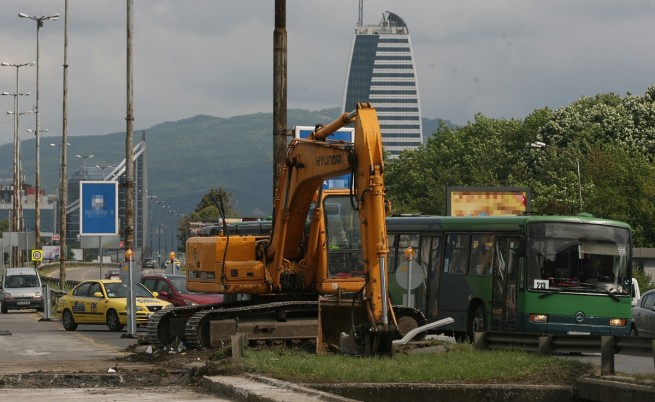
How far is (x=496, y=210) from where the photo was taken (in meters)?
61.7

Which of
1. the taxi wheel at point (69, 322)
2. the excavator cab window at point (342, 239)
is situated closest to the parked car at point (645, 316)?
the excavator cab window at point (342, 239)

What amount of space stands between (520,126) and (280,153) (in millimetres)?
86539

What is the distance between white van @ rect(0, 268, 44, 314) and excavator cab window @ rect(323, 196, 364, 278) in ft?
121

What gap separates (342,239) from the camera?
2459cm

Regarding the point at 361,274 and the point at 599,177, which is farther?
the point at 599,177

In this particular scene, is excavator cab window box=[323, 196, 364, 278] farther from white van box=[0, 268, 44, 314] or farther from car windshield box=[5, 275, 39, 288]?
car windshield box=[5, 275, 39, 288]

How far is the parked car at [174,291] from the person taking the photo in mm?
40938

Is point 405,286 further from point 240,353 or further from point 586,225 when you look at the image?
point 240,353

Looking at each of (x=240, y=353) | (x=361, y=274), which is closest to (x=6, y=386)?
(x=240, y=353)

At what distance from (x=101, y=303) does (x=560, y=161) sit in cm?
5769

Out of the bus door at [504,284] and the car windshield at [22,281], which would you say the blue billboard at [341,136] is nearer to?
the bus door at [504,284]

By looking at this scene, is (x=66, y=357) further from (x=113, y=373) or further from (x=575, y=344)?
(x=575, y=344)

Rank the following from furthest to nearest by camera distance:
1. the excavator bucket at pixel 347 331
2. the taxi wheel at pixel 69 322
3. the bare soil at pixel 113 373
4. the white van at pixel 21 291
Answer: the white van at pixel 21 291 → the taxi wheel at pixel 69 322 → the excavator bucket at pixel 347 331 → the bare soil at pixel 113 373

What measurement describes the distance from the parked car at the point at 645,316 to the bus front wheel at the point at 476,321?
5.07 meters
